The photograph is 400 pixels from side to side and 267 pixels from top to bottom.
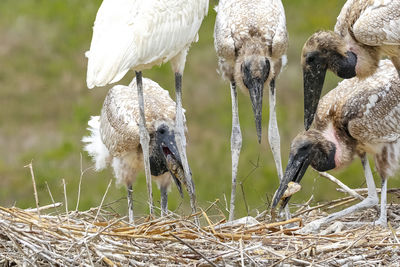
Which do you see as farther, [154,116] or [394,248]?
[154,116]

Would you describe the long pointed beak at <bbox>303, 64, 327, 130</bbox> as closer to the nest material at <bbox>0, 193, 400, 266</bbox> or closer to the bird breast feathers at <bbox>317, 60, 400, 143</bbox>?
the bird breast feathers at <bbox>317, 60, 400, 143</bbox>

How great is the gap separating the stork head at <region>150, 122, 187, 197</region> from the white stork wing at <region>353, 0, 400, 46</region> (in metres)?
1.67

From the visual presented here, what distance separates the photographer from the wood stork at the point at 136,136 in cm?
895

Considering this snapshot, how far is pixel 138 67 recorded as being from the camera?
8.20 meters

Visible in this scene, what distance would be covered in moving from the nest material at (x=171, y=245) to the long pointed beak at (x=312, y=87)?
1.30 meters

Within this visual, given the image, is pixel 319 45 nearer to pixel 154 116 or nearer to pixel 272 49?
pixel 272 49

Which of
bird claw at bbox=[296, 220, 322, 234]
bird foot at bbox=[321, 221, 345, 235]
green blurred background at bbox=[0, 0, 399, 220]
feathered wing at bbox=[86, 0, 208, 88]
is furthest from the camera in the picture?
green blurred background at bbox=[0, 0, 399, 220]

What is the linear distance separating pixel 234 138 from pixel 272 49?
937mm

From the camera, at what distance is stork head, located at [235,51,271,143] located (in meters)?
8.55

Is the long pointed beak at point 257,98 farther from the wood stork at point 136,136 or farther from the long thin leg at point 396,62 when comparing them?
the long thin leg at point 396,62

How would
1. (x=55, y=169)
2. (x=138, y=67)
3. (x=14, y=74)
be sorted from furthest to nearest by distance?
(x=14, y=74)
(x=55, y=169)
(x=138, y=67)

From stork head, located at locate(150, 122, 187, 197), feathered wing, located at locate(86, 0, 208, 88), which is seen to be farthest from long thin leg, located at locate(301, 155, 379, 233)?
feathered wing, located at locate(86, 0, 208, 88)

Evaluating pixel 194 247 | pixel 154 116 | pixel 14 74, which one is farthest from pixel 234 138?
pixel 14 74

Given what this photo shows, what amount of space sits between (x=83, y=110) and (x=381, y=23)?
6.69 m
